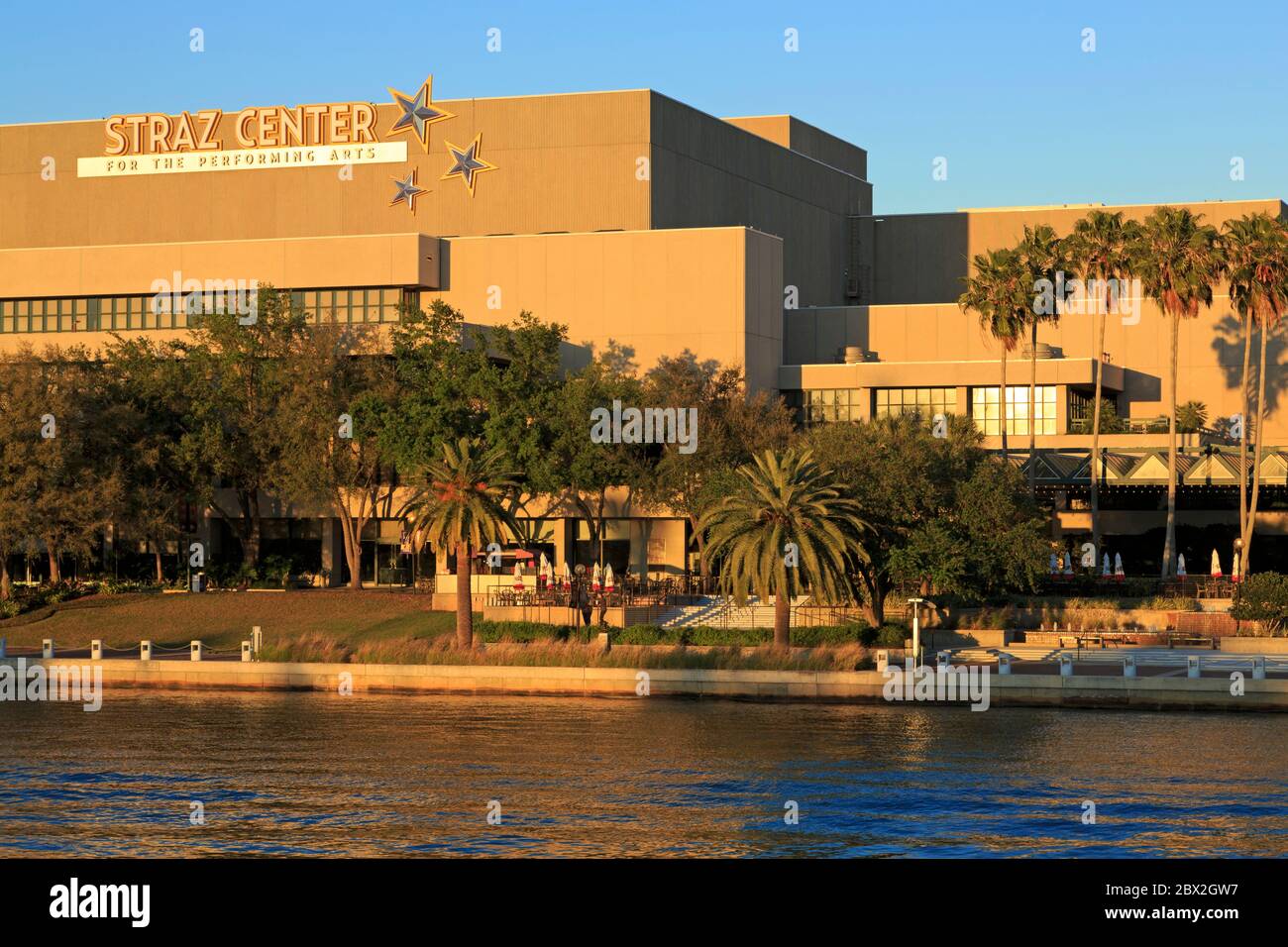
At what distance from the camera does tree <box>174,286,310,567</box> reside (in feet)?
244

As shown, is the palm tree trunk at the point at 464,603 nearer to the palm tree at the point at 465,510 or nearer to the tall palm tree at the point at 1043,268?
the palm tree at the point at 465,510

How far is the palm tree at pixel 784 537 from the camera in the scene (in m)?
51.5

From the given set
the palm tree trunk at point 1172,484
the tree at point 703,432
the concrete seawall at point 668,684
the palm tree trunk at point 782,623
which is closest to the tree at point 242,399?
the tree at point 703,432

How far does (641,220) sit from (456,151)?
40.8 ft

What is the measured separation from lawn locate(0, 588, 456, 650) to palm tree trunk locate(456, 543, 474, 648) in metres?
4.45

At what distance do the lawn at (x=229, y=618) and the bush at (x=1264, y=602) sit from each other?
28058 millimetres

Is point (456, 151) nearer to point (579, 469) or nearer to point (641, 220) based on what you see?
point (641, 220)

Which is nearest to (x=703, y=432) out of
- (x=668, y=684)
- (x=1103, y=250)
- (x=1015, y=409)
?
(x=1103, y=250)

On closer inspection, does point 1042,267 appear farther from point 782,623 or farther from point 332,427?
point 332,427

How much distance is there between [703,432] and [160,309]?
3149cm

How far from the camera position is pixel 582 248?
286 feet

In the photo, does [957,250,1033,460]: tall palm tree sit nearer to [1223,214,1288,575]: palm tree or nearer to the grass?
[1223,214,1288,575]: palm tree

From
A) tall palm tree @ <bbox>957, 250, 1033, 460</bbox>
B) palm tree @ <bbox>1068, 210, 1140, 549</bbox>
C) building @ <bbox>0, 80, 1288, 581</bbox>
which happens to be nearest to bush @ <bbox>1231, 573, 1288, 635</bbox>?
palm tree @ <bbox>1068, 210, 1140, 549</bbox>
